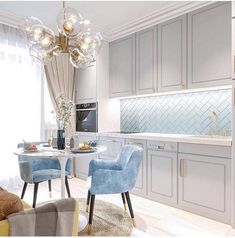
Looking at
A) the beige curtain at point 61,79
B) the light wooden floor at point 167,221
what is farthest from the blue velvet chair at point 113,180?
the beige curtain at point 61,79

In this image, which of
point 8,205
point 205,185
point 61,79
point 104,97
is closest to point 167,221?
point 205,185

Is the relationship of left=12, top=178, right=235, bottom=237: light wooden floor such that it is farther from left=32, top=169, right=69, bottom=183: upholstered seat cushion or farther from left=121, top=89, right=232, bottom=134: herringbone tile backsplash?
left=121, top=89, right=232, bottom=134: herringbone tile backsplash

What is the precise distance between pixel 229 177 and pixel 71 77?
3.19 m

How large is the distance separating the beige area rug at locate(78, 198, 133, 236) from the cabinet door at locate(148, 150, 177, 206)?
0.56 metres

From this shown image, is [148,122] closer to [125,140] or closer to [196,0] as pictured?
[125,140]

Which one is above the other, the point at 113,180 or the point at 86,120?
the point at 86,120

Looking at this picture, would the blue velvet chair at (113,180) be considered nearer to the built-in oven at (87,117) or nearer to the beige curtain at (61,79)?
the built-in oven at (87,117)

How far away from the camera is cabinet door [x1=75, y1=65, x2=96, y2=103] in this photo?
3973 millimetres

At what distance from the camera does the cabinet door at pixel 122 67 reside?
12.0 feet

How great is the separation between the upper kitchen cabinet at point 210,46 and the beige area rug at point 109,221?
1818 mm

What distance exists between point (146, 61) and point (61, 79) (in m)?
1.65

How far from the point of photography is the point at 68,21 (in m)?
2.21

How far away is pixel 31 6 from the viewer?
3.00 meters

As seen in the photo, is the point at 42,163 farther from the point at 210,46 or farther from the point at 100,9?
the point at 210,46
